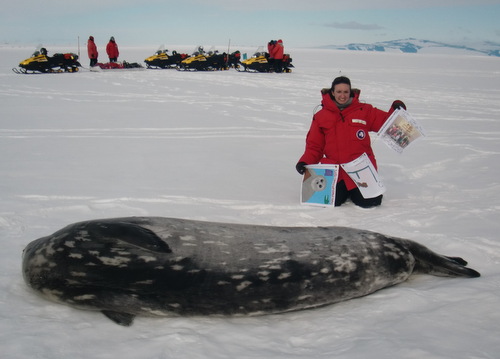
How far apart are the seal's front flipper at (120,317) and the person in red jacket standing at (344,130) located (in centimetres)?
248

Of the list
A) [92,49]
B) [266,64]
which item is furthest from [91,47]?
[266,64]

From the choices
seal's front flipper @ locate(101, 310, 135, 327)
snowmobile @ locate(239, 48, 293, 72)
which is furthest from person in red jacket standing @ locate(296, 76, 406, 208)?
snowmobile @ locate(239, 48, 293, 72)

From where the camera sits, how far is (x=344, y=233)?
2930mm

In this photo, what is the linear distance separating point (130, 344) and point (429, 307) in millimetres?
1469

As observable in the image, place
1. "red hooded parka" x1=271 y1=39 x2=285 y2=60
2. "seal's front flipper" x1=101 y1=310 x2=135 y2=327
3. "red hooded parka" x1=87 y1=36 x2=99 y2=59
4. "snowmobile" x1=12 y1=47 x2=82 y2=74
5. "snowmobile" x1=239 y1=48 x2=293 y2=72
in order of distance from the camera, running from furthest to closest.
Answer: "red hooded parka" x1=87 y1=36 x2=99 y2=59 → "snowmobile" x1=239 y1=48 x2=293 y2=72 → "red hooded parka" x1=271 y1=39 x2=285 y2=60 → "snowmobile" x1=12 y1=47 x2=82 y2=74 → "seal's front flipper" x1=101 y1=310 x2=135 y2=327

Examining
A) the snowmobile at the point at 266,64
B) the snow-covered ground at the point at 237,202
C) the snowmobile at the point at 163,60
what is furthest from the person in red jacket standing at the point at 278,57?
the snow-covered ground at the point at 237,202

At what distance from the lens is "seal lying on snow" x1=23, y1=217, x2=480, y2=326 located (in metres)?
2.40

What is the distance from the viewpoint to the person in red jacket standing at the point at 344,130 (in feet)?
14.7

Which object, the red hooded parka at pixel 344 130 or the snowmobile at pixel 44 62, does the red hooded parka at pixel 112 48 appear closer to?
the snowmobile at pixel 44 62

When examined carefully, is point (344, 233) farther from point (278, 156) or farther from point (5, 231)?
point (278, 156)

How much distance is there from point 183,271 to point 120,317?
38 cm

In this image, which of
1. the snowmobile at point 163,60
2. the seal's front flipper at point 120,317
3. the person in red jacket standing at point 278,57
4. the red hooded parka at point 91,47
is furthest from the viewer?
the snowmobile at point 163,60

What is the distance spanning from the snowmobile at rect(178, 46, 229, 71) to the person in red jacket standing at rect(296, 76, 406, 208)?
1834 cm

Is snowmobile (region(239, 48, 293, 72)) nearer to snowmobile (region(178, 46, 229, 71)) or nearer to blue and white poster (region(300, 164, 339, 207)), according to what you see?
snowmobile (region(178, 46, 229, 71))
